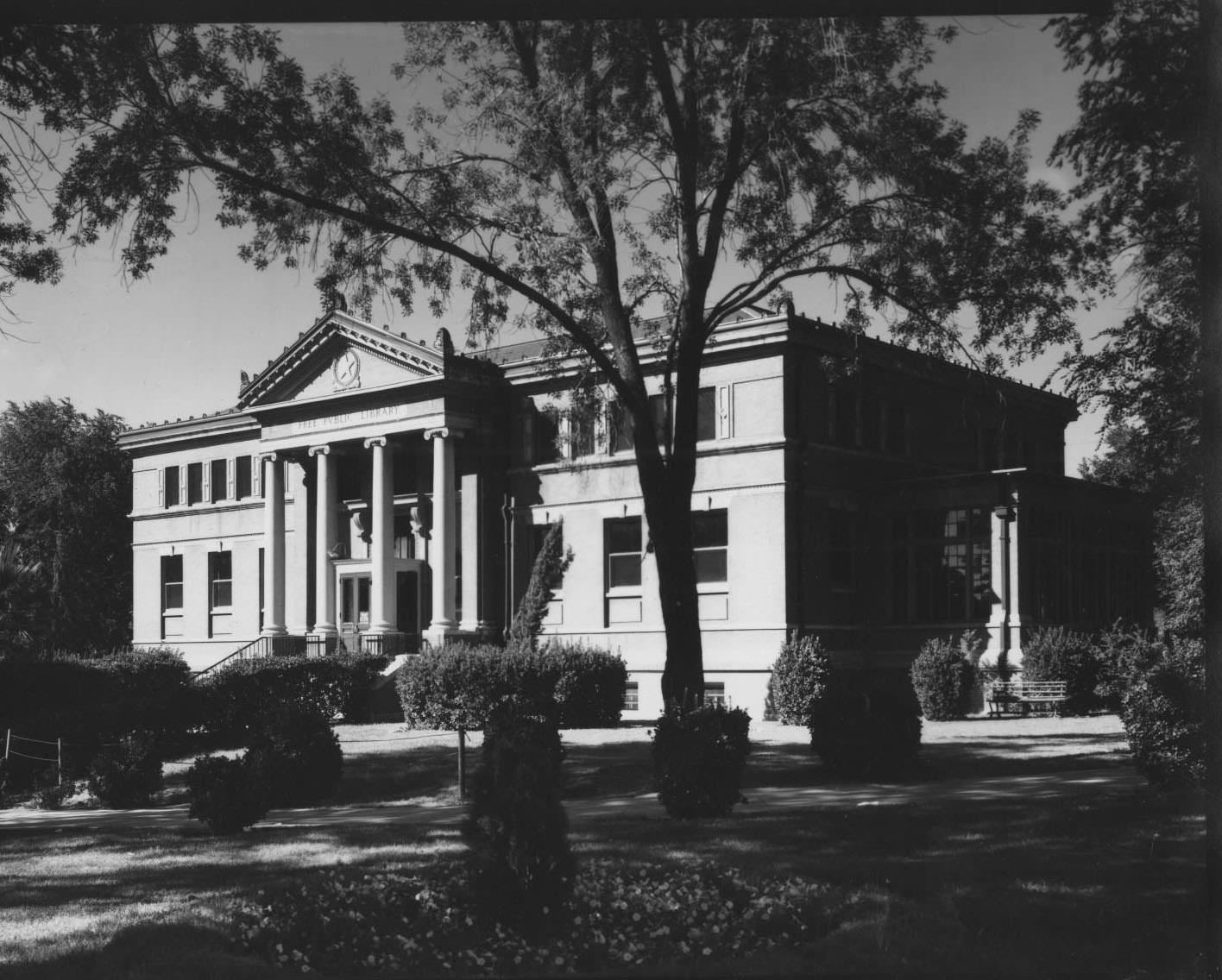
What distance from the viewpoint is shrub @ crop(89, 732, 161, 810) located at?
1991 centimetres

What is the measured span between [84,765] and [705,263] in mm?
14504

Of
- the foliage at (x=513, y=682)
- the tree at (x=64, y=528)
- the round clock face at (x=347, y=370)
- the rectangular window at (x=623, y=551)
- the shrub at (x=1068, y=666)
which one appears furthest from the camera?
the round clock face at (x=347, y=370)

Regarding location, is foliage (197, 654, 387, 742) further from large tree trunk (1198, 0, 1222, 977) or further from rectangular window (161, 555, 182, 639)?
large tree trunk (1198, 0, 1222, 977)

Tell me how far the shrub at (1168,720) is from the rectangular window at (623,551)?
66.1 ft

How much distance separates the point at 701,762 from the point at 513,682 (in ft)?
42.6

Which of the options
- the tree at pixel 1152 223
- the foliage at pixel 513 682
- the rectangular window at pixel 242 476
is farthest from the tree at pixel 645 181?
the rectangular window at pixel 242 476

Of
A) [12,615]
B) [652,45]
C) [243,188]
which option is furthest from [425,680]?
[652,45]

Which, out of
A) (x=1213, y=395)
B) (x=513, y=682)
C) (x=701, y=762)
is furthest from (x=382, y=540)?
(x=1213, y=395)

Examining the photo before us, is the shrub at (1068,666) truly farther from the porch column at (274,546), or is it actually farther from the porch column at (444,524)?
the porch column at (274,546)

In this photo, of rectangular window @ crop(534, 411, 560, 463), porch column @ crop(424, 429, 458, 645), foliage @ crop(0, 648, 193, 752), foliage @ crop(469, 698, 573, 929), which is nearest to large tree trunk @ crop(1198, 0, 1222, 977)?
foliage @ crop(469, 698, 573, 929)

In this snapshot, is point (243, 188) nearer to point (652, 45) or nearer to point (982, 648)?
point (652, 45)

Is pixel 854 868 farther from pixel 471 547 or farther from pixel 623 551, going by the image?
pixel 471 547

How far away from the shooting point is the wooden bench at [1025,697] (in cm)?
2817

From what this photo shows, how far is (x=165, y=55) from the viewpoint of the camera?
12.0 metres
